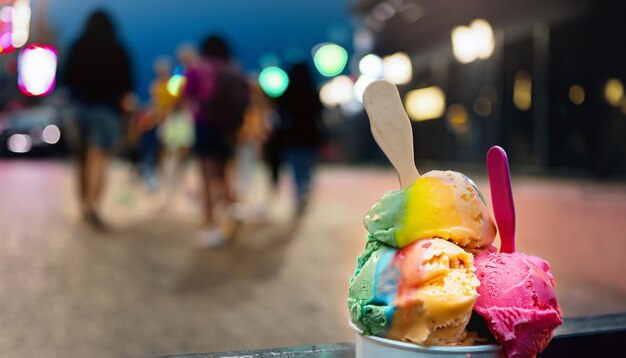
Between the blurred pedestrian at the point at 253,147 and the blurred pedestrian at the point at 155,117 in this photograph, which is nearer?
the blurred pedestrian at the point at 155,117

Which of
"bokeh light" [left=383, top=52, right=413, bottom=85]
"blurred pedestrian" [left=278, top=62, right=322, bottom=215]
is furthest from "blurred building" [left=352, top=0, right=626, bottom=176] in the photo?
"blurred pedestrian" [left=278, top=62, right=322, bottom=215]

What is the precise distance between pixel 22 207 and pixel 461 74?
1290cm

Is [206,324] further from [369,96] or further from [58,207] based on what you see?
[58,207]

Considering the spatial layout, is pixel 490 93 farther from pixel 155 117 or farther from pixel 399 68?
pixel 155 117

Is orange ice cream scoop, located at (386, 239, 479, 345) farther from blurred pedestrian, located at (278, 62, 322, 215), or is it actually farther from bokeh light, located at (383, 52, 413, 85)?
bokeh light, located at (383, 52, 413, 85)

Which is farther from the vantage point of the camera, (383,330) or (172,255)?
(172,255)

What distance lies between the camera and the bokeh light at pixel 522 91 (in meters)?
15.6

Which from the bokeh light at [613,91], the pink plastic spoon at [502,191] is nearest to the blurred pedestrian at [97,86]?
the pink plastic spoon at [502,191]

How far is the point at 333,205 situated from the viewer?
34.3 ft

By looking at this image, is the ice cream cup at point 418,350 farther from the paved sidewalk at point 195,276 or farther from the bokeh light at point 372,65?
the bokeh light at point 372,65

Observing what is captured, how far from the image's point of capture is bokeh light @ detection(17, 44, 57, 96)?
625cm

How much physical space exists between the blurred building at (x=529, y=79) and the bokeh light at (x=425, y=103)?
0.38 feet

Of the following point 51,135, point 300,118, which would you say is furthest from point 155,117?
point 51,135

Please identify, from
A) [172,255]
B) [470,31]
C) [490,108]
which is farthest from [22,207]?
[490,108]
